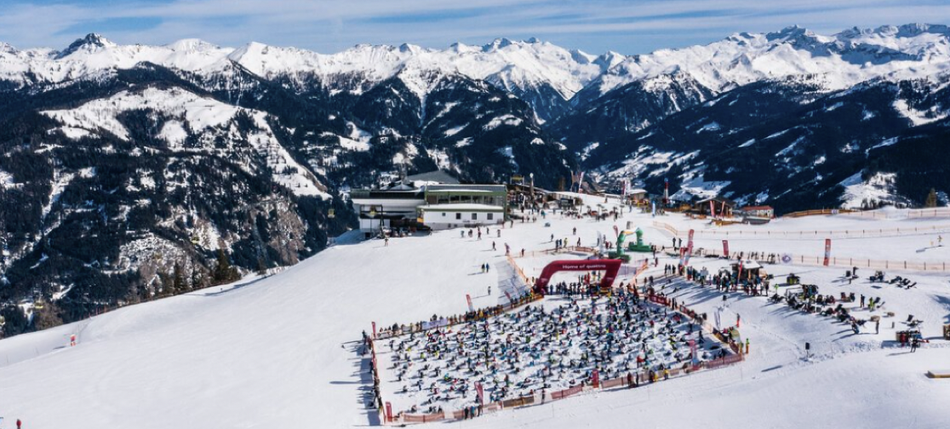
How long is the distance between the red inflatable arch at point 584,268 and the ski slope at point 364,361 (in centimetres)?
404

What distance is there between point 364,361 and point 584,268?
19.5 m

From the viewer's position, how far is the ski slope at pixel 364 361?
39.1m

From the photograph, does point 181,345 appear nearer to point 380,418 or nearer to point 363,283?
point 363,283

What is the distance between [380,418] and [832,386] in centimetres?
2373

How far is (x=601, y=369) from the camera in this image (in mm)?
46750

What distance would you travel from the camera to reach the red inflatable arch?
62.2 meters

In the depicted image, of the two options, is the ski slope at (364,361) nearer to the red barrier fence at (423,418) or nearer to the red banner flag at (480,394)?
the red banner flag at (480,394)

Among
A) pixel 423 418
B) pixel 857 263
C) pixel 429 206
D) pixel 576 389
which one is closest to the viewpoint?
pixel 423 418

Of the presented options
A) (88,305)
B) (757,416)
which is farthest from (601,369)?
(88,305)

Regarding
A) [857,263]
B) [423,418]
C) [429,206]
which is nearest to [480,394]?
[423,418]

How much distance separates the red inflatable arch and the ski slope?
4041 mm

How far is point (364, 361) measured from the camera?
2126 inches

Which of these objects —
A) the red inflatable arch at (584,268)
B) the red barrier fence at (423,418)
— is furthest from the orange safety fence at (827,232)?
the red barrier fence at (423,418)

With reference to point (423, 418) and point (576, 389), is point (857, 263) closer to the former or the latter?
point (576, 389)
